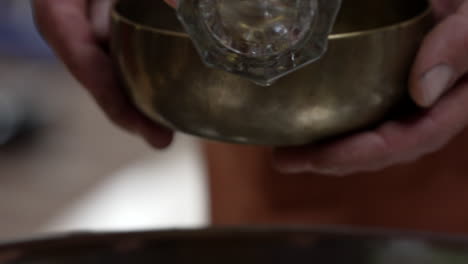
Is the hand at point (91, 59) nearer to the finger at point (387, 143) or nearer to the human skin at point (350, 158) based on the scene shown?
the human skin at point (350, 158)

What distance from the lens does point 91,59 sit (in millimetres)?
503

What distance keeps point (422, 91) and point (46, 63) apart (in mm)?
1656

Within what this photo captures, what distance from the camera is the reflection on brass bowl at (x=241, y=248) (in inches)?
18.6

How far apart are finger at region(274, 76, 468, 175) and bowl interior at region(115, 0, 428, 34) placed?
0.21 feet

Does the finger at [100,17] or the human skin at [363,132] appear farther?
the finger at [100,17]

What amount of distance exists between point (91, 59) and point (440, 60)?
0.24m

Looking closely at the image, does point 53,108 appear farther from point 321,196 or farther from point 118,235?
point 118,235

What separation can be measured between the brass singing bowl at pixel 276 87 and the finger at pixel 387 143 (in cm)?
2

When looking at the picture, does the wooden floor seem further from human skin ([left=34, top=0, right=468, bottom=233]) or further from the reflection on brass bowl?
the reflection on brass bowl

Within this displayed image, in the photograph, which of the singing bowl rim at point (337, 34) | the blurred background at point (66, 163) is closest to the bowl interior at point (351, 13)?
the singing bowl rim at point (337, 34)

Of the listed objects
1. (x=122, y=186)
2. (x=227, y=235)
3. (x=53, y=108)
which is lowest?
(x=227, y=235)

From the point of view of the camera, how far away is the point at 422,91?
405mm

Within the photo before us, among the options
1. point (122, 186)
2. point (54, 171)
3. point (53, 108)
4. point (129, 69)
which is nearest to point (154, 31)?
point (129, 69)

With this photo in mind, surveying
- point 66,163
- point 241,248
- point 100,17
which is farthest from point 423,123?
point 66,163
